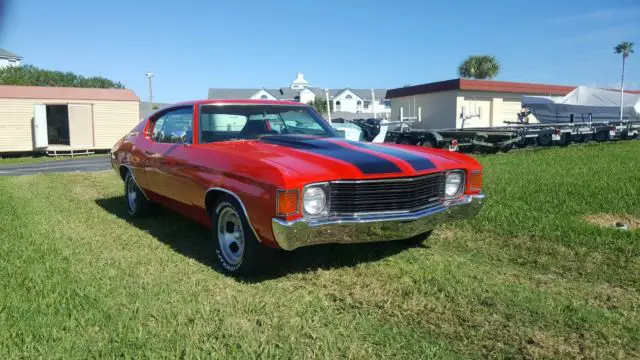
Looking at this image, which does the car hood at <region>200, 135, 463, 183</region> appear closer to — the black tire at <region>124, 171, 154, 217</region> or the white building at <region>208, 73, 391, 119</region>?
the black tire at <region>124, 171, 154, 217</region>

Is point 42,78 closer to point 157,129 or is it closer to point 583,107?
point 583,107

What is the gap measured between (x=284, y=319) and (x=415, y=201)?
1.36 m

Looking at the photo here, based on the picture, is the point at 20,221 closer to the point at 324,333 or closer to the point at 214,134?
the point at 214,134

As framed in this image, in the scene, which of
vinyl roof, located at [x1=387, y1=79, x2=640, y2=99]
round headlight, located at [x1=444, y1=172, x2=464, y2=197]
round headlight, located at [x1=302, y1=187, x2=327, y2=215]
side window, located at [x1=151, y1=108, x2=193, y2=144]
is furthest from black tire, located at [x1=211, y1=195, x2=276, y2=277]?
vinyl roof, located at [x1=387, y1=79, x2=640, y2=99]

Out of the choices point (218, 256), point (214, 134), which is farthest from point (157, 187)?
point (218, 256)

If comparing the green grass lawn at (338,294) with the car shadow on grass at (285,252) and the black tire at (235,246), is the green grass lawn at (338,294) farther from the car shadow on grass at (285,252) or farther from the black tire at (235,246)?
the black tire at (235,246)

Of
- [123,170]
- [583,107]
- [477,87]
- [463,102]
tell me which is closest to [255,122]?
[123,170]

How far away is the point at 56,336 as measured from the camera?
2805 mm

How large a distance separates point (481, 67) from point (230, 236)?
4696cm

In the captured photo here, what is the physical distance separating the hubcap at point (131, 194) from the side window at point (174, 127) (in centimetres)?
86

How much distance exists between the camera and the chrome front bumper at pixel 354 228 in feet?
10.9

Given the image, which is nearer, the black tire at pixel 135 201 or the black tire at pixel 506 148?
the black tire at pixel 135 201

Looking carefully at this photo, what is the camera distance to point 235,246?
403 cm

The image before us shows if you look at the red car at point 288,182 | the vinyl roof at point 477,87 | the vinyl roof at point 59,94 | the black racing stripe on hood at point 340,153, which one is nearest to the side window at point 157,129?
the red car at point 288,182
